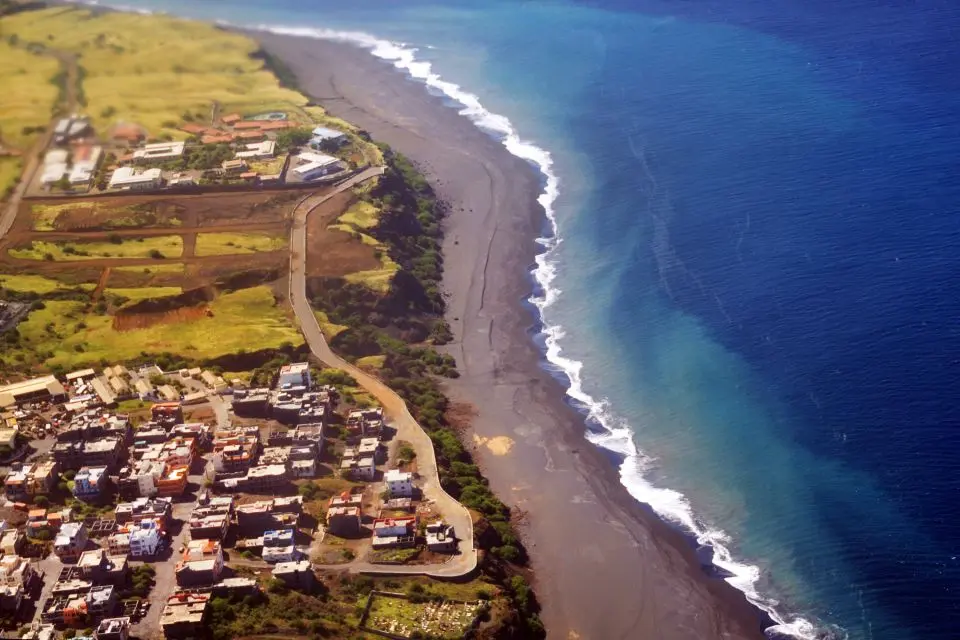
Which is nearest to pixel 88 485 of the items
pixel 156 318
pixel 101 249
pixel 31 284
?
pixel 156 318

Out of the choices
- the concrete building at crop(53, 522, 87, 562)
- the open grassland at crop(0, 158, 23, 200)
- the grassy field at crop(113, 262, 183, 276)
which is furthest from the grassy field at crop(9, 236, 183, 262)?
the concrete building at crop(53, 522, 87, 562)

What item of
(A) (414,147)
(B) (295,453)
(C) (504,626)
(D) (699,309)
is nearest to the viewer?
(C) (504,626)

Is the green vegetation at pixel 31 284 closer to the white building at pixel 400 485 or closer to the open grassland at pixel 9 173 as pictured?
the open grassland at pixel 9 173

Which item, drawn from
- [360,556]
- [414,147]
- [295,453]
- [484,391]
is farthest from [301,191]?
[360,556]

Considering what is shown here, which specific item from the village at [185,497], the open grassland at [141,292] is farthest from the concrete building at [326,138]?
the village at [185,497]

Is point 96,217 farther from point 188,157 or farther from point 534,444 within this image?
point 534,444

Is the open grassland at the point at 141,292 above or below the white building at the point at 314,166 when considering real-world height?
below

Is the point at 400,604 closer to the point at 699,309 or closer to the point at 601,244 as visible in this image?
the point at 699,309
